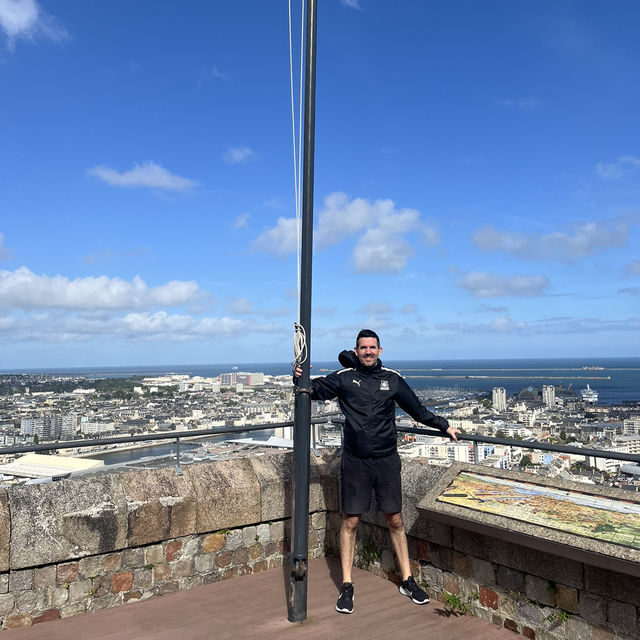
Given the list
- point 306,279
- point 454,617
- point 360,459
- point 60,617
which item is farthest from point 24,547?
point 454,617

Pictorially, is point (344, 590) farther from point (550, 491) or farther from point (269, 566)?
point (550, 491)

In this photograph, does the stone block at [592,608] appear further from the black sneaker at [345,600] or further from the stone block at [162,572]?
the stone block at [162,572]

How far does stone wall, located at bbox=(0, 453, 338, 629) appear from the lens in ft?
11.8

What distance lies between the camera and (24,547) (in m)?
3.56

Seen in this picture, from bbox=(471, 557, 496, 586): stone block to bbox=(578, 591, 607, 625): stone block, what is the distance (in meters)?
0.61

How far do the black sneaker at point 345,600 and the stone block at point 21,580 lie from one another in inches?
85.3

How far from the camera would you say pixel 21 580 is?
3.58m

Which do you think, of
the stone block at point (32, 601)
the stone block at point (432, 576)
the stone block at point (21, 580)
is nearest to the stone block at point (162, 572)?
the stone block at point (32, 601)

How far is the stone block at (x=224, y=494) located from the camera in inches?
171

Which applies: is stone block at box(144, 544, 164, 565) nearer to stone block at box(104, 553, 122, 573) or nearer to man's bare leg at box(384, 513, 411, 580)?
stone block at box(104, 553, 122, 573)

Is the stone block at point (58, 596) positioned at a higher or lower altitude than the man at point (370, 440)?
lower

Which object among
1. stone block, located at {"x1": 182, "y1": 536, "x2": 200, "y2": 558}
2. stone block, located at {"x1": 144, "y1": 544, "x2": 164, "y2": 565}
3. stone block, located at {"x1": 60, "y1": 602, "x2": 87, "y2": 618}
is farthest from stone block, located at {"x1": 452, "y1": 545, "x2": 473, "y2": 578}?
stone block, located at {"x1": 60, "y1": 602, "x2": 87, "y2": 618}

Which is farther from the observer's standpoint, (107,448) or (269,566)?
(107,448)

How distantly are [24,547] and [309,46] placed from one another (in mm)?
4197
